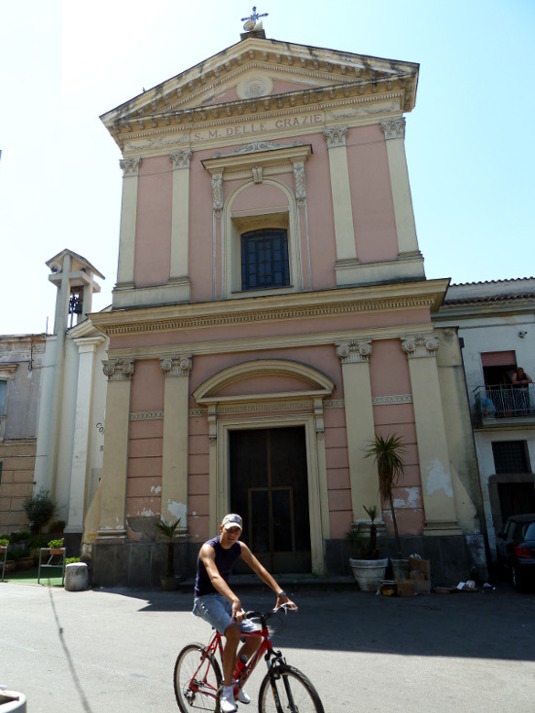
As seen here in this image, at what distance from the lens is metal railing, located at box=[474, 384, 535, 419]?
17047mm

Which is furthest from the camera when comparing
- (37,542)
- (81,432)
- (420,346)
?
(81,432)

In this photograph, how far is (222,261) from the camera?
46.2 ft

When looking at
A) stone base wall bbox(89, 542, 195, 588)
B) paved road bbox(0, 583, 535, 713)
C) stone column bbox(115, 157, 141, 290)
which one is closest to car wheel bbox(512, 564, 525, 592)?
paved road bbox(0, 583, 535, 713)

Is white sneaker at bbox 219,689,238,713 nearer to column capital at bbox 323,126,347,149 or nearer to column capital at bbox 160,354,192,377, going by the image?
column capital at bbox 160,354,192,377

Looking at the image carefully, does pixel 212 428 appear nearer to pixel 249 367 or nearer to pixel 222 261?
pixel 249 367

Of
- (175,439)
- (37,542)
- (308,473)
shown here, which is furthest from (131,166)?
(37,542)

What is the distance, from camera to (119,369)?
13.5m

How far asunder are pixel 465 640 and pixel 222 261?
1015cm

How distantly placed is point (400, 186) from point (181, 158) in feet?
19.9

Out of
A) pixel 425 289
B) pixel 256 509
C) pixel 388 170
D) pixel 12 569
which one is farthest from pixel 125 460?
pixel 388 170

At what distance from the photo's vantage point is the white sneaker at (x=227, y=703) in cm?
385

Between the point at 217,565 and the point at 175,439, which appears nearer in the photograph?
the point at 217,565

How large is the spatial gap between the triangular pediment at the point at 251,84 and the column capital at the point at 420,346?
6710 mm

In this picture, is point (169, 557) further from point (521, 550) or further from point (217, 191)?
point (217, 191)
